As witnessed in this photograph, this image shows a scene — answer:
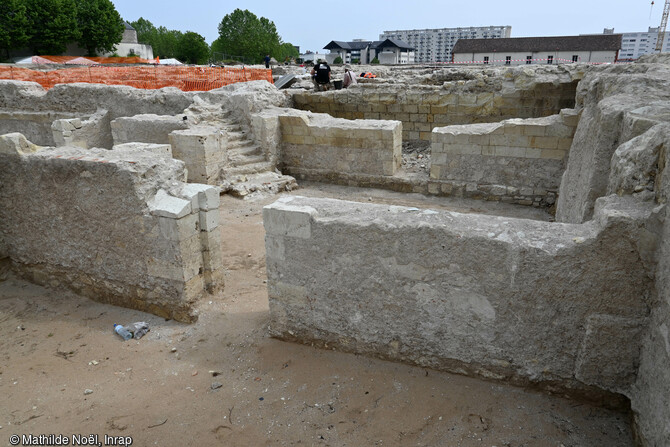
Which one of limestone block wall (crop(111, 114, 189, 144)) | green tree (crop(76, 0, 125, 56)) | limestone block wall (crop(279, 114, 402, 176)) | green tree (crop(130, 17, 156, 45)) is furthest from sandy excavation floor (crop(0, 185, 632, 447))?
green tree (crop(130, 17, 156, 45))

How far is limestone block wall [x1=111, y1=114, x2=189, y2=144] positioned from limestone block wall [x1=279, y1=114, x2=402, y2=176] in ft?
7.37

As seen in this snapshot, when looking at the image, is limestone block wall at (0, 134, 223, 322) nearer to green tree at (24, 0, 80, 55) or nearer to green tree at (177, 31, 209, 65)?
green tree at (24, 0, 80, 55)

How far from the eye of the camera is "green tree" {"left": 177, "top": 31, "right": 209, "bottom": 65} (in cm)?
4975

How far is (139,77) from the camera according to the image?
16.8 metres

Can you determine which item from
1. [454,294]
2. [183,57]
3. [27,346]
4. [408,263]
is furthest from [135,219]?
[183,57]

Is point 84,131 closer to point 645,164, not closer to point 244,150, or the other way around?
point 244,150

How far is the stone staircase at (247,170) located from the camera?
8.96m

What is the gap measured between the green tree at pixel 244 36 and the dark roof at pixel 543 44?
76.9ft

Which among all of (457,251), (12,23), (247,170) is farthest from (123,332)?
(12,23)

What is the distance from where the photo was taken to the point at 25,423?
3.32 m

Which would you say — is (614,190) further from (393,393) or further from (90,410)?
(90,410)

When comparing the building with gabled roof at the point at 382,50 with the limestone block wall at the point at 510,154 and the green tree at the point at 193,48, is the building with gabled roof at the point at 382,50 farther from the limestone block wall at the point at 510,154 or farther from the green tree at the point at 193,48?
the limestone block wall at the point at 510,154

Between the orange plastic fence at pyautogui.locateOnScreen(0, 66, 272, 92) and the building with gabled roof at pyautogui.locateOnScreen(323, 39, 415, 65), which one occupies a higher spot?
the building with gabled roof at pyautogui.locateOnScreen(323, 39, 415, 65)

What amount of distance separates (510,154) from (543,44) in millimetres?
41078
